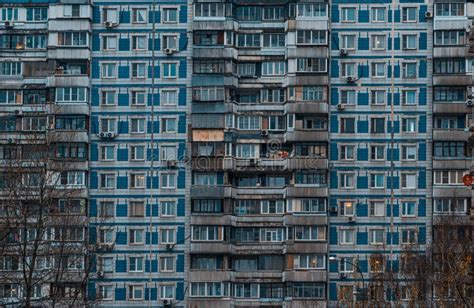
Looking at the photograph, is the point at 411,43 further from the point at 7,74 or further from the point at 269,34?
the point at 7,74

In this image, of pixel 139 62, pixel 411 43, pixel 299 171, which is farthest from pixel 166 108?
pixel 411 43

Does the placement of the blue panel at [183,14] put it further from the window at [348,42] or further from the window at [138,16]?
the window at [348,42]

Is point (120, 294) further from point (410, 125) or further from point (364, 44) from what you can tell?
point (364, 44)

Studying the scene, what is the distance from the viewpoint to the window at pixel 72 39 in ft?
394

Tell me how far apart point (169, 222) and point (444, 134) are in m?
24.0

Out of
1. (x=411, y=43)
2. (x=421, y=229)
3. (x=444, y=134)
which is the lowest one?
(x=421, y=229)

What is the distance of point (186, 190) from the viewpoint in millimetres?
120188

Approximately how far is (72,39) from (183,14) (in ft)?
31.5

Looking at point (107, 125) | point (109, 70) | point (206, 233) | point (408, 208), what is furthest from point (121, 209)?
point (408, 208)

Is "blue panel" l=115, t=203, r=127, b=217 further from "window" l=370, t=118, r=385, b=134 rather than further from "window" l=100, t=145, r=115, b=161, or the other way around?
"window" l=370, t=118, r=385, b=134

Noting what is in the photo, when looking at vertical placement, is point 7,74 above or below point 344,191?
above

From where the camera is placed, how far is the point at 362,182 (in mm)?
120375

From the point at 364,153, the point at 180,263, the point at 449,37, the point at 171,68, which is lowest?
the point at 180,263

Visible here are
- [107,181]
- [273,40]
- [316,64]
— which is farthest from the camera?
[273,40]
